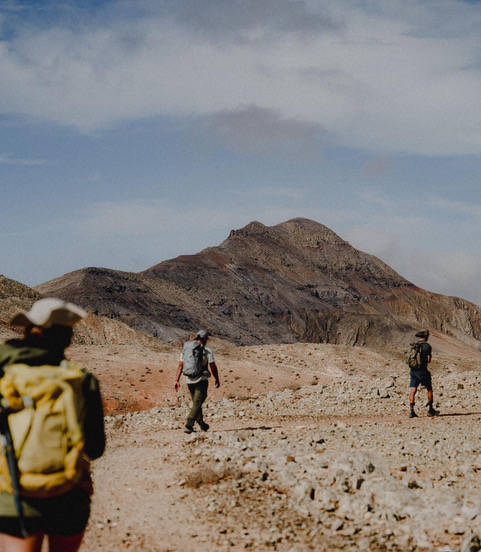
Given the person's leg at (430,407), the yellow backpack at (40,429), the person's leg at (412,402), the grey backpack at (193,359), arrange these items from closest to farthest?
the yellow backpack at (40,429) → the grey backpack at (193,359) → the person's leg at (412,402) → the person's leg at (430,407)

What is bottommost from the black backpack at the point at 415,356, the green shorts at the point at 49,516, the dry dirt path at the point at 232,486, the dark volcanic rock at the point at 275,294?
the dry dirt path at the point at 232,486

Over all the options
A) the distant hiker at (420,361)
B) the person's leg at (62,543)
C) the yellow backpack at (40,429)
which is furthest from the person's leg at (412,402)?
the yellow backpack at (40,429)

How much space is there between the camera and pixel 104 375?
25.5 meters

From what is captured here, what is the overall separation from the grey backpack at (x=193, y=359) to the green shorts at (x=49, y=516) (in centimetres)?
780

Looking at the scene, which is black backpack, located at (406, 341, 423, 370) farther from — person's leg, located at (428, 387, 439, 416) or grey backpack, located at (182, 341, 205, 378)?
grey backpack, located at (182, 341, 205, 378)

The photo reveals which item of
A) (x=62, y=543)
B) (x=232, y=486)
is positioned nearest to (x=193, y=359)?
(x=232, y=486)

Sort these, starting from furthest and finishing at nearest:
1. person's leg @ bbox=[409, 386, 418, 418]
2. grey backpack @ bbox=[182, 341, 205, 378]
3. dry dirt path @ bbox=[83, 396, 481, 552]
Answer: person's leg @ bbox=[409, 386, 418, 418] → grey backpack @ bbox=[182, 341, 205, 378] → dry dirt path @ bbox=[83, 396, 481, 552]

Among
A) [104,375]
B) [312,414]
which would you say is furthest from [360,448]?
[104,375]

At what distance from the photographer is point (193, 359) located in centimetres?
1139

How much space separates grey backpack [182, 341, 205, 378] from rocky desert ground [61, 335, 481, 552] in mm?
1134

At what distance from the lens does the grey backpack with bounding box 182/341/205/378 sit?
11.4 metres

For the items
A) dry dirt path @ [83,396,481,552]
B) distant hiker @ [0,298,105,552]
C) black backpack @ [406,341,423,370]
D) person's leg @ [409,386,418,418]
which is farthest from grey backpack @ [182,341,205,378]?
distant hiker @ [0,298,105,552]

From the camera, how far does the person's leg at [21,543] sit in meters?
3.44

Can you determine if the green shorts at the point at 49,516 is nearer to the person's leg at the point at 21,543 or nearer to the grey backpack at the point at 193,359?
the person's leg at the point at 21,543
